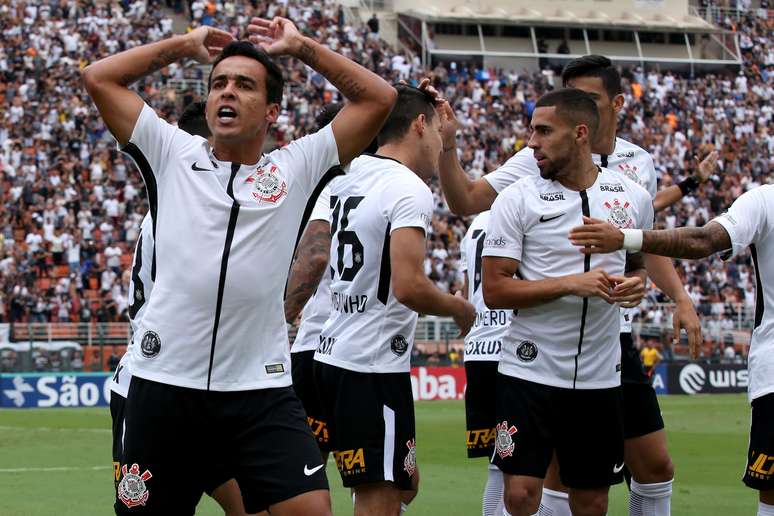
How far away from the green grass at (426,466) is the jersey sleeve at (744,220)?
504 centimetres

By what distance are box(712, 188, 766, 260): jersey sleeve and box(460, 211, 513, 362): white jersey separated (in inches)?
88.6

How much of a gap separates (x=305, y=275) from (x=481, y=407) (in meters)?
1.67

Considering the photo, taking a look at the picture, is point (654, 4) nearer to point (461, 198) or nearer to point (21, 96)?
point (21, 96)

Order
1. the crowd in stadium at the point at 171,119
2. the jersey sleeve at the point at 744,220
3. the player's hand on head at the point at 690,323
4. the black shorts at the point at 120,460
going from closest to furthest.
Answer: the black shorts at the point at 120,460 < the jersey sleeve at the point at 744,220 < the player's hand on head at the point at 690,323 < the crowd in stadium at the point at 171,119

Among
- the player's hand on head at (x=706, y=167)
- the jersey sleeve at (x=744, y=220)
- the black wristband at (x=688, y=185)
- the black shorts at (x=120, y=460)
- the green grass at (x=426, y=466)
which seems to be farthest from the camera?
the green grass at (x=426, y=466)

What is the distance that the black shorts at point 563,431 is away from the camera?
732cm

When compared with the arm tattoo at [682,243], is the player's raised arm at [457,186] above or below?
above

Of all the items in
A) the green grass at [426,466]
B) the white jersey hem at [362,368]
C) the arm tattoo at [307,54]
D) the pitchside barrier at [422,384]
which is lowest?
the pitchside barrier at [422,384]

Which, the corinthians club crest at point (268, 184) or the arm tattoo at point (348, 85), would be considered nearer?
the corinthians club crest at point (268, 184)

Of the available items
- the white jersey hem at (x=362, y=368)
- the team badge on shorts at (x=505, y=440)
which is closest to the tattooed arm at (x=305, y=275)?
the white jersey hem at (x=362, y=368)

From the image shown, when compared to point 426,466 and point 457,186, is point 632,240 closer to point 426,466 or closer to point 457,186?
point 457,186

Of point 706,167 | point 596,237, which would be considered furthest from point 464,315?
point 706,167

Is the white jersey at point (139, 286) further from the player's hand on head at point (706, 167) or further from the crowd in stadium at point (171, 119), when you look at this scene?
the crowd in stadium at point (171, 119)

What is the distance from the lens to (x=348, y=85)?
6.16 m
